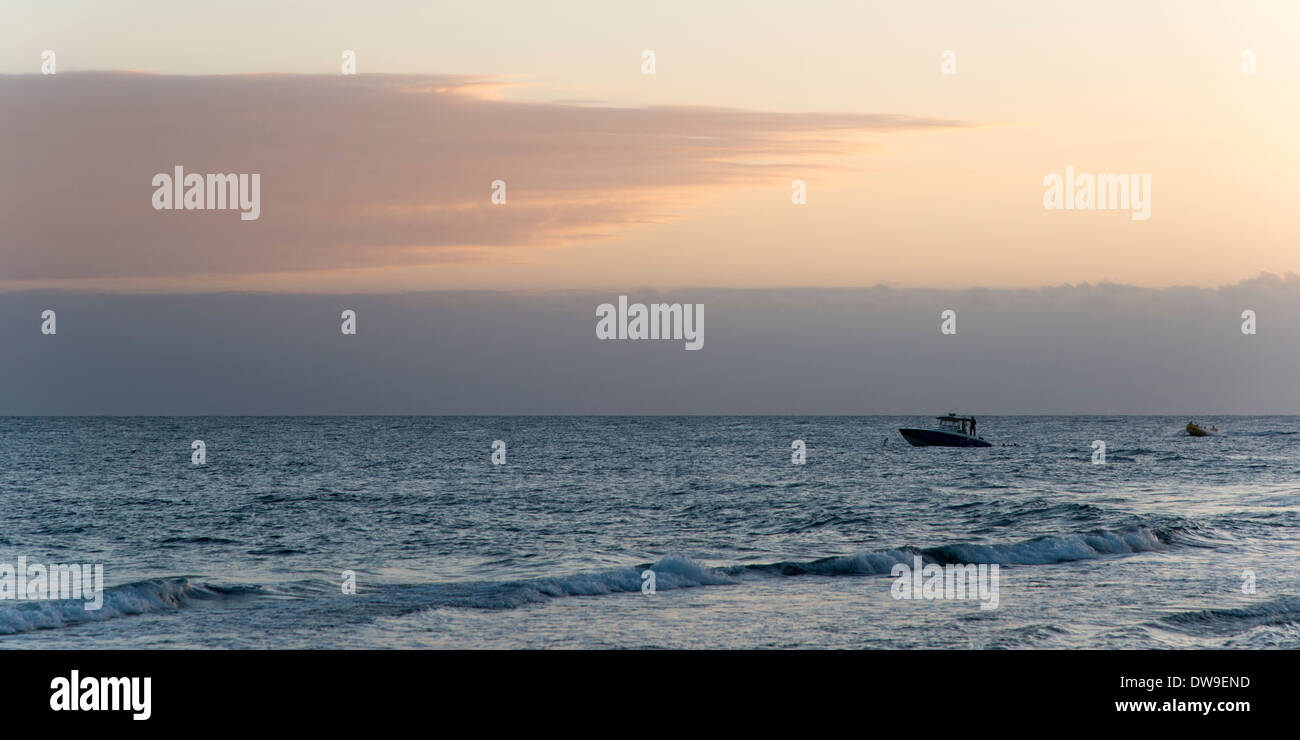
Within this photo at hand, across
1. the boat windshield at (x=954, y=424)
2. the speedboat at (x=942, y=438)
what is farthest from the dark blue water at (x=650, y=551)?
the boat windshield at (x=954, y=424)

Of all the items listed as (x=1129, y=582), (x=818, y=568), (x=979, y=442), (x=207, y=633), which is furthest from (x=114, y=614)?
(x=979, y=442)

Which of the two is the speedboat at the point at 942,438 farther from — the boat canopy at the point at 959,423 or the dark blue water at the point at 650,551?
the dark blue water at the point at 650,551

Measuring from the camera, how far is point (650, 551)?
31828mm

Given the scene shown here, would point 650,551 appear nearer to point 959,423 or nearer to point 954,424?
point 954,424

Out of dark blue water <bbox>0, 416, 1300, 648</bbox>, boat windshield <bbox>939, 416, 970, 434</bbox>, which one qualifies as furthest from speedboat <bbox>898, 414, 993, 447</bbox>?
dark blue water <bbox>0, 416, 1300, 648</bbox>

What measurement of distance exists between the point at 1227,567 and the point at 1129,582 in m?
3.84

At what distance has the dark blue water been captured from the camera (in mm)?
18875

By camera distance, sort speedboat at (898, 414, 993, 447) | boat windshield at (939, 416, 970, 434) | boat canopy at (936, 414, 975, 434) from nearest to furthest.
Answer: speedboat at (898, 414, 993, 447) < boat canopy at (936, 414, 975, 434) < boat windshield at (939, 416, 970, 434)

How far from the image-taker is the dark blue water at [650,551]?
18.9 metres

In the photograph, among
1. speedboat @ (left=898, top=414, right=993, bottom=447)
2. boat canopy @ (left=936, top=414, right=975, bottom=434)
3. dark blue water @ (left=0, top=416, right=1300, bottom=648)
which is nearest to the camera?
dark blue water @ (left=0, top=416, right=1300, bottom=648)

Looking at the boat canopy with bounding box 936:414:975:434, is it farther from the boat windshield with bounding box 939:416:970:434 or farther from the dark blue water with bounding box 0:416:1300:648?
the dark blue water with bounding box 0:416:1300:648

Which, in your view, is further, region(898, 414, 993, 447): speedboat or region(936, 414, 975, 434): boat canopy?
region(936, 414, 975, 434): boat canopy
